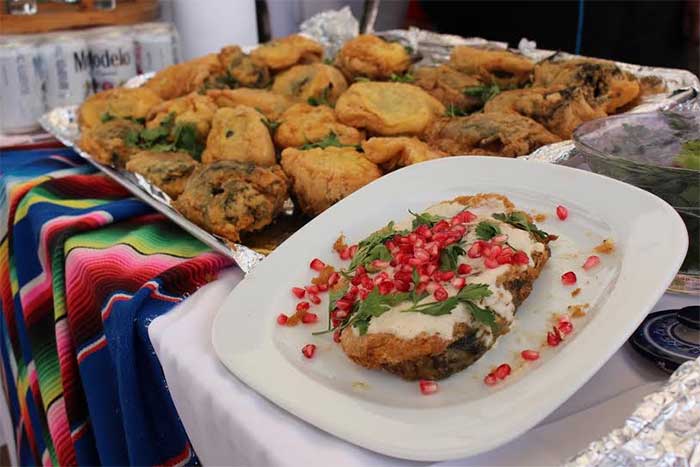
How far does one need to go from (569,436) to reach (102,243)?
3.53 feet

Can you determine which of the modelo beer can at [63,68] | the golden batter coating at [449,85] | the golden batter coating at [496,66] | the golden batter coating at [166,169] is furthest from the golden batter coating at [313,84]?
the modelo beer can at [63,68]

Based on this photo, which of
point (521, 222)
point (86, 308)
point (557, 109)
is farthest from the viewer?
point (557, 109)

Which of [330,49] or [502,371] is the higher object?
[330,49]

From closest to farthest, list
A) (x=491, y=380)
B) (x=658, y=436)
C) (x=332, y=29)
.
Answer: (x=658, y=436) < (x=491, y=380) < (x=332, y=29)

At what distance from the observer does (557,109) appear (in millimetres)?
1670

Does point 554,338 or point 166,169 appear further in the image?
point 166,169

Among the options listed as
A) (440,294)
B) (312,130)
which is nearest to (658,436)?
(440,294)

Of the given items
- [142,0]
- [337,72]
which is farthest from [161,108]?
[142,0]

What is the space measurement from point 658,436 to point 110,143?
1.59 metres

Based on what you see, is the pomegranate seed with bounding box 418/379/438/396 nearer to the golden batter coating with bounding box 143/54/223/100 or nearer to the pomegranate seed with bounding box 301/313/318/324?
the pomegranate seed with bounding box 301/313/318/324

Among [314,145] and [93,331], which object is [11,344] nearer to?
[93,331]

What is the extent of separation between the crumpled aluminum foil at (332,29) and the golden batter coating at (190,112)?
900mm

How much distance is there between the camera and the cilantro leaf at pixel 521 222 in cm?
106

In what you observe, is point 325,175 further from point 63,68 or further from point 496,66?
point 63,68
